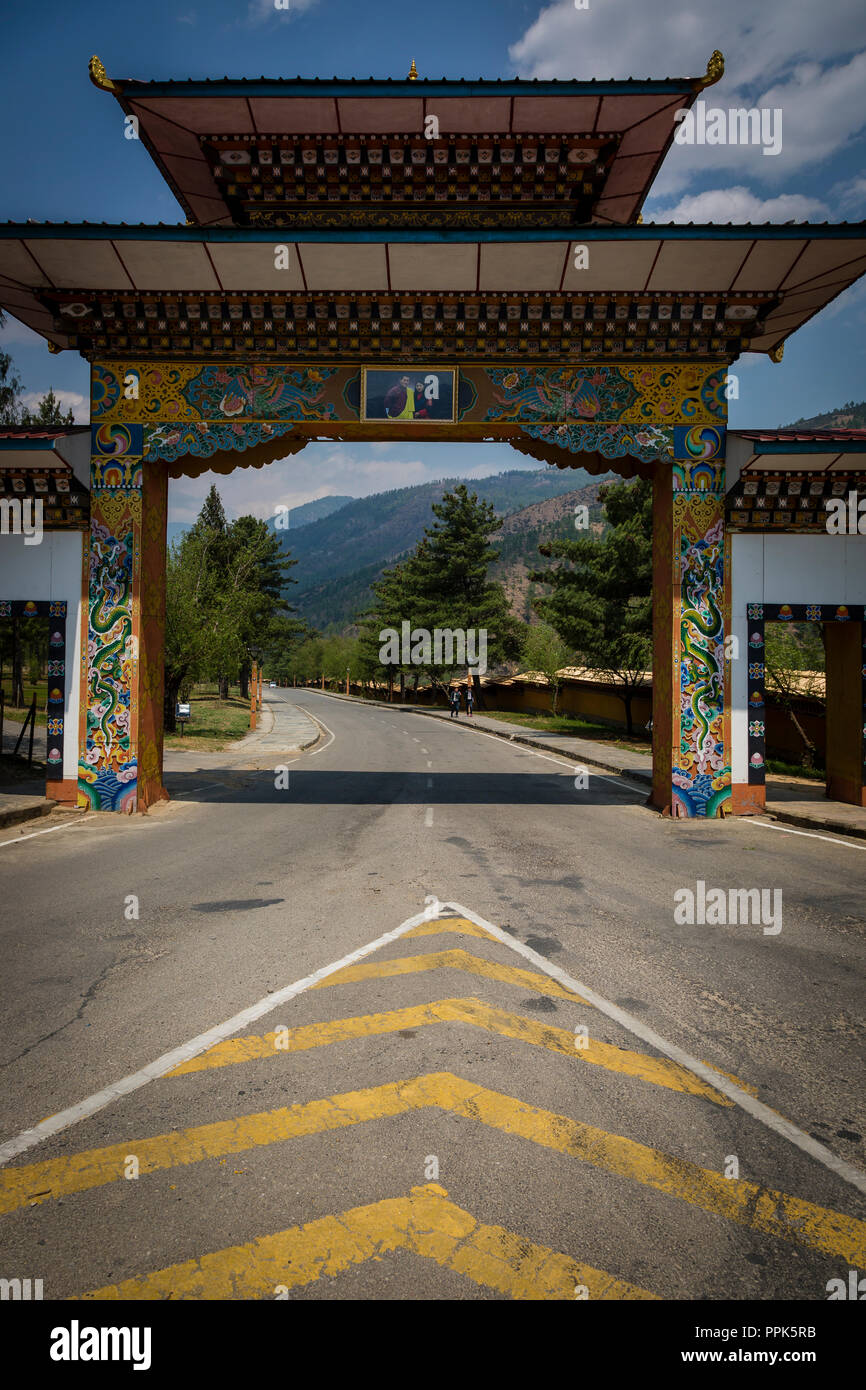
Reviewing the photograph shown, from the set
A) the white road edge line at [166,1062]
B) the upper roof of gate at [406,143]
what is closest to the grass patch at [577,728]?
the upper roof of gate at [406,143]

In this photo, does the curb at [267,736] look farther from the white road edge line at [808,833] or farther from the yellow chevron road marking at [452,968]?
the yellow chevron road marking at [452,968]

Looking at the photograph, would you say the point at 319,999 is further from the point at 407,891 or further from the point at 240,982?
the point at 407,891

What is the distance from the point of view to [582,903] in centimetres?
677

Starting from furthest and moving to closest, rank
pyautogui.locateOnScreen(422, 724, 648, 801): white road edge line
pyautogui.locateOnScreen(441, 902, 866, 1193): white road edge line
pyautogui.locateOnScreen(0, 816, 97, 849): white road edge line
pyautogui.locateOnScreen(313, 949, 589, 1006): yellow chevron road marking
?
pyautogui.locateOnScreen(422, 724, 648, 801): white road edge line → pyautogui.locateOnScreen(0, 816, 97, 849): white road edge line → pyautogui.locateOnScreen(313, 949, 589, 1006): yellow chevron road marking → pyautogui.locateOnScreen(441, 902, 866, 1193): white road edge line

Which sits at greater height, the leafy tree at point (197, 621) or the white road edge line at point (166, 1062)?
the leafy tree at point (197, 621)

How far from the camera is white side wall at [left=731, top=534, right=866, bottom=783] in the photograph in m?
11.9

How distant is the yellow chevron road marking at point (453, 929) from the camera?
572 cm

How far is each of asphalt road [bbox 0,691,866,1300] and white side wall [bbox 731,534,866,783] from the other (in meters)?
4.30

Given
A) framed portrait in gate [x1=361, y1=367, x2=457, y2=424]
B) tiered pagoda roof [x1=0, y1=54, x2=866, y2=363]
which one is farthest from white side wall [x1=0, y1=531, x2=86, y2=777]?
framed portrait in gate [x1=361, y1=367, x2=457, y2=424]

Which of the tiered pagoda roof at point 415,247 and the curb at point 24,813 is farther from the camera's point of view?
the curb at point 24,813

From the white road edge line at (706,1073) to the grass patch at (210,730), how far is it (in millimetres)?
20233

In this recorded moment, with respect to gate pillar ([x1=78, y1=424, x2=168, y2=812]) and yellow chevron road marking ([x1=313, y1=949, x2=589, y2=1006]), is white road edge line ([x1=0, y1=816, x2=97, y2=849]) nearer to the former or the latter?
gate pillar ([x1=78, y1=424, x2=168, y2=812])

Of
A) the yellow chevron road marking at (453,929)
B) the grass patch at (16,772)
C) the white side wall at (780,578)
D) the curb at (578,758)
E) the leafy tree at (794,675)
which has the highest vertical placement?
the white side wall at (780,578)
